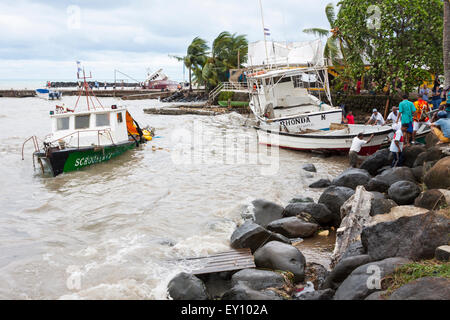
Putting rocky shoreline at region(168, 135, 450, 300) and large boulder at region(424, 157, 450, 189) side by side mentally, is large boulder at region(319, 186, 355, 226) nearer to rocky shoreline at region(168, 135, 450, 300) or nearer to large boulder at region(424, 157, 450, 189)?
rocky shoreline at region(168, 135, 450, 300)

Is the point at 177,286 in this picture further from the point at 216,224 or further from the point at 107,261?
the point at 216,224

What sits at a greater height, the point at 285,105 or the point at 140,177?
the point at 285,105

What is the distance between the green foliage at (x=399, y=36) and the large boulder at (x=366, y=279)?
1736 centimetres

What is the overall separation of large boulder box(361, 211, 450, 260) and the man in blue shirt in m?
6.12

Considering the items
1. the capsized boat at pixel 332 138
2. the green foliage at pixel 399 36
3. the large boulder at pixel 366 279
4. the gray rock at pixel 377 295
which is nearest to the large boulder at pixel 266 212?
the large boulder at pixel 366 279

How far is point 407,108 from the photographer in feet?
38.3

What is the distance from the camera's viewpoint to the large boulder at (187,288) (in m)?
5.82

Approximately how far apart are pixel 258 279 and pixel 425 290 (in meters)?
2.58

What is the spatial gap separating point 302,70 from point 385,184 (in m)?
11.4

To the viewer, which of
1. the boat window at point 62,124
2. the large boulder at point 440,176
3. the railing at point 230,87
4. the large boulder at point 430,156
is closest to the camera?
the large boulder at point 440,176

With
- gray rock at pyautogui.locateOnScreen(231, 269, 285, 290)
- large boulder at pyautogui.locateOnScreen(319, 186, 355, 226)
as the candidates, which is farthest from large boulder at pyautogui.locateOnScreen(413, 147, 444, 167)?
gray rock at pyautogui.locateOnScreen(231, 269, 285, 290)

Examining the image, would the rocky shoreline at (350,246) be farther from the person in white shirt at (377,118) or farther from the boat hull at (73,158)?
the boat hull at (73,158)

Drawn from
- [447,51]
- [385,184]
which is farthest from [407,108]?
[447,51]

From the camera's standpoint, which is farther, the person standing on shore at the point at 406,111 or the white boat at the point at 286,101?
the white boat at the point at 286,101
